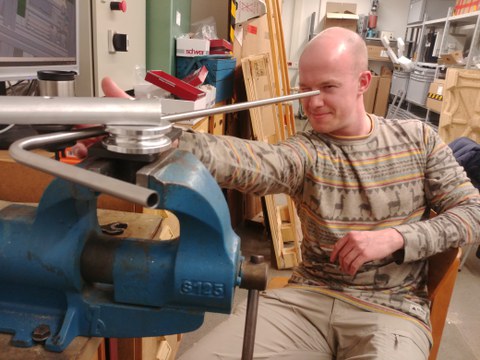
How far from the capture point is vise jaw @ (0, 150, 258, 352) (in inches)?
18.6

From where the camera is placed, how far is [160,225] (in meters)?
0.84

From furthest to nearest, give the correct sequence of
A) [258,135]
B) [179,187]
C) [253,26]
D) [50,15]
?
[253,26] → [258,135] → [50,15] → [179,187]

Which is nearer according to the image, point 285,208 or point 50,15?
point 50,15

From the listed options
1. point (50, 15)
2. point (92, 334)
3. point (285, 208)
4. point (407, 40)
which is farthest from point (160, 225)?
point (407, 40)

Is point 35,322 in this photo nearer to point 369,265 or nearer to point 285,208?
point 369,265

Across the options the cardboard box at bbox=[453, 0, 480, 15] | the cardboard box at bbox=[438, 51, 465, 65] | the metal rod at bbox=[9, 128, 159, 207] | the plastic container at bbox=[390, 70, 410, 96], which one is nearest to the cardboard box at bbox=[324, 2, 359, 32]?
the plastic container at bbox=[390, 70, 410, 96]

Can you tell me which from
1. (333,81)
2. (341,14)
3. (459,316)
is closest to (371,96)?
(341,14)

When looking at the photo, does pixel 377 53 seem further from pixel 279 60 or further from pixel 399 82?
pixel 279 60

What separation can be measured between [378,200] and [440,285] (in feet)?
0.88

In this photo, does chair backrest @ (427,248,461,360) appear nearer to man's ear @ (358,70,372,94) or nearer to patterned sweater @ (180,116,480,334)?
patterned sweater @ (180,116,480,334)

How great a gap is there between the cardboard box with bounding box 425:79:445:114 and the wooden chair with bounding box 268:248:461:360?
3.47 meters

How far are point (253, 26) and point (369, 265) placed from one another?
2.22m

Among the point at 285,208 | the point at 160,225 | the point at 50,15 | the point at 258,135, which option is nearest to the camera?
the point at 160,225

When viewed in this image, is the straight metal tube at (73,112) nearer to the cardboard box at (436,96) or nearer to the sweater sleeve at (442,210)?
the sweater sleeve at (442,210)
